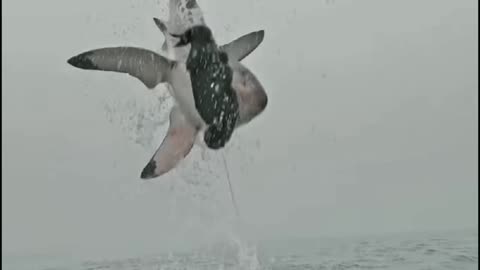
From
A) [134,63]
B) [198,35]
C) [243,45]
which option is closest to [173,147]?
[134,63]

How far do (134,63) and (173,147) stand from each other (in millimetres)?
1559

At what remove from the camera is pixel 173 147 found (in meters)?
11.2

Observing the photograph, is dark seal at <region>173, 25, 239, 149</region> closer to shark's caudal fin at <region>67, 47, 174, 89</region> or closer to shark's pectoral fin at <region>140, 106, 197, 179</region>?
shark's pectoral fin at <region>140, 106, 197, 179</region>

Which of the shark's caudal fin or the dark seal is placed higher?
the shark's caudal fin

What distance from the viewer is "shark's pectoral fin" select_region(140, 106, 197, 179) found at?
11.0 m

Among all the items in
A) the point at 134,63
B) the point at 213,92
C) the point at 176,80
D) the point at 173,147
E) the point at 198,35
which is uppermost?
the point at 198,35

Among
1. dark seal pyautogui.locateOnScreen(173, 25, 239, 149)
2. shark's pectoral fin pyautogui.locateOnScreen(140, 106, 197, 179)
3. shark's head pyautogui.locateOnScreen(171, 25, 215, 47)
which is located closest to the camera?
dark seal pyautogui.locateOnScreen(173, 25, 239, 149)

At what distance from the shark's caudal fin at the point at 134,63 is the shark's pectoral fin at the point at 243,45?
0.92 meters

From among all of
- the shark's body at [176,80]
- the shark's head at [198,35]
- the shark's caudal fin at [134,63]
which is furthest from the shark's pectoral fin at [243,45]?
the shark's caudal fin at [134,63]

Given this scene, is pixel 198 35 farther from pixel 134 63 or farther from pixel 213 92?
pixel 134 63

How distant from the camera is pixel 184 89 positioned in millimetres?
11289

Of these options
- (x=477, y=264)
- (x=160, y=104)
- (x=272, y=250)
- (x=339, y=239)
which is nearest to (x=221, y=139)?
(x=160, y=104)

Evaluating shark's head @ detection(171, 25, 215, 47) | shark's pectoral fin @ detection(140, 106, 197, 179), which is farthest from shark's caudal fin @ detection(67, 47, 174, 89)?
shark's pectoral fin @ detection(140, 106, 197, 179)

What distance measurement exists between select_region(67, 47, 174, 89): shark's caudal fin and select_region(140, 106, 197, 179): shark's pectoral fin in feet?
2.26
